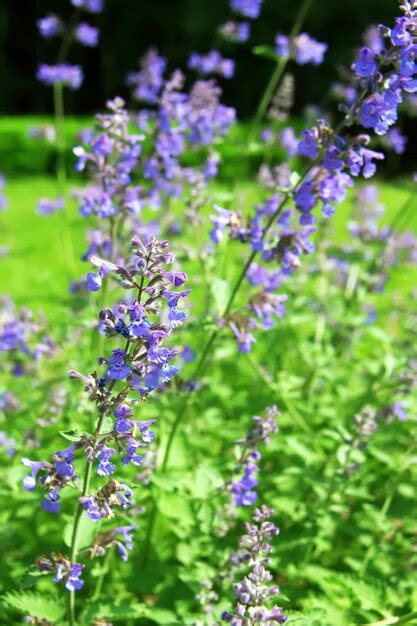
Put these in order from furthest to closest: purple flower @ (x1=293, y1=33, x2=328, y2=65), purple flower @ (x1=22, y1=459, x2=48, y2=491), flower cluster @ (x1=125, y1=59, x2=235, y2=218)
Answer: purple flower @ (x1=293, y1=33, x2=328, y2=65)
flower cluster @ (x1=125, y1=59, x2=235, y2=218)
purple flower @ (x1=22, y1=459, x2=48, y2=491)

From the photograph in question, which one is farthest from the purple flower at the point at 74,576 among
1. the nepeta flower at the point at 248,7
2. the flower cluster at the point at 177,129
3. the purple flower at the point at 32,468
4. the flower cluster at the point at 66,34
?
the nepeta flower at the point at 248,7

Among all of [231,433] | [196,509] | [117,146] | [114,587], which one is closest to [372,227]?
[231,433]

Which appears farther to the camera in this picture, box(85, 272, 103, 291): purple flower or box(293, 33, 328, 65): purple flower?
box(293, 33, 328, 65): purple flower

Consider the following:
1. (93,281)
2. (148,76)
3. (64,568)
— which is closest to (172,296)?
(93,281)

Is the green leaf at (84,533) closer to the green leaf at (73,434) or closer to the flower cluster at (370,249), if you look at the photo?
the green leaf at (73,434)

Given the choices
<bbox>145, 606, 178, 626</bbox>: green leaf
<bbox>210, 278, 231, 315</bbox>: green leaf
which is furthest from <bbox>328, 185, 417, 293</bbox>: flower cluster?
<bbox>145, 606, 178, 626</bbox>: green leaf

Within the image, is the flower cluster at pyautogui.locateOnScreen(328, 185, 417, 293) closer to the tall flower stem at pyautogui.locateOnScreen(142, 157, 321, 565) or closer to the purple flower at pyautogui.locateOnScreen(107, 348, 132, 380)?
the tall flower stem at pyautogui.locateOnScreen(142, 157, 321, 565)
